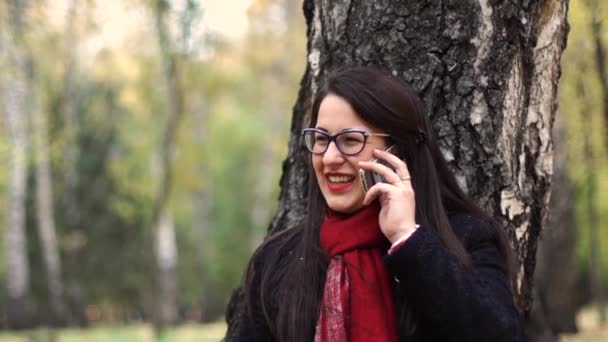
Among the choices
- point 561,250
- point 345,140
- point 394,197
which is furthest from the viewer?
point 561,250

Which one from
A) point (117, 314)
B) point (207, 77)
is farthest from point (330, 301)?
point (117, 314)

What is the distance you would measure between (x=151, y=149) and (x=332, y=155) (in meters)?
26.8

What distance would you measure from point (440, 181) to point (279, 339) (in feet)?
2.34

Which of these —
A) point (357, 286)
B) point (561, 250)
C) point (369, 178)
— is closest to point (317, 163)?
point (369, 178)

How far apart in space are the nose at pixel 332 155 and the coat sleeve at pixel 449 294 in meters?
0.33

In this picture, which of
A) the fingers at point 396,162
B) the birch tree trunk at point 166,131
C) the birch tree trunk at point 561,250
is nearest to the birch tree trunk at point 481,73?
the fingers at point 396,162

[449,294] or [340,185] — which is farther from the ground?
[340,185]

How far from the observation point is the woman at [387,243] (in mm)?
2645

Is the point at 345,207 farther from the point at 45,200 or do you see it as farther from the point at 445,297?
the point at 45,200

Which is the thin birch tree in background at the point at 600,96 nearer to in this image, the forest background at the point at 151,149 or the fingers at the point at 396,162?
the forest background at the point at 151,149

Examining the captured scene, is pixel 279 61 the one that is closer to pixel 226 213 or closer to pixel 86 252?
pixel 86 252

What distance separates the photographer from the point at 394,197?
2.73 m

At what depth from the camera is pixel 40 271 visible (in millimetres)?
28312

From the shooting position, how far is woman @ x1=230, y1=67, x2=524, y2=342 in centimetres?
264
